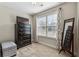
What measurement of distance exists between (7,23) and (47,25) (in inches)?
92.7

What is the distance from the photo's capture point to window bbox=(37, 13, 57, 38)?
12.8 feet

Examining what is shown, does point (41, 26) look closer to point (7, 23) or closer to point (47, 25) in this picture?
point (47, 25)

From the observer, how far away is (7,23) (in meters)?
3.68

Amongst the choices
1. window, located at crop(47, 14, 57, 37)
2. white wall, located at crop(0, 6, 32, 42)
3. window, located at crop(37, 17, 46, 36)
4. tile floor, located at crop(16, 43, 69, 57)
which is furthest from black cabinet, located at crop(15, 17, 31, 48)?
window, located at crop(47, 14, 57, 37)

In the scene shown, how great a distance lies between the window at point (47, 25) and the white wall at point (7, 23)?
1.72 meters

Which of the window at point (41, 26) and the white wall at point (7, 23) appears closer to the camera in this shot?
the white wall at point (7, 23)

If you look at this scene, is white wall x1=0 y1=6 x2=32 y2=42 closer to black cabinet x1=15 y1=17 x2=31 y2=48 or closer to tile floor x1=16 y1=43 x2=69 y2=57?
black cabinet x1=15 y1=17 x2=31 y2=48

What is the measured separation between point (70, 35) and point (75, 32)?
341 mm

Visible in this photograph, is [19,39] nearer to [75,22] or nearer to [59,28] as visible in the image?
[59,28]

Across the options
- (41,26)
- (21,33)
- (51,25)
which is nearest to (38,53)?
(21,33)

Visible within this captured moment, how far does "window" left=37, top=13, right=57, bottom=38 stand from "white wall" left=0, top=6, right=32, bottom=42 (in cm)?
172

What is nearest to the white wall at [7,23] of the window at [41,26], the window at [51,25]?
the window at [41,26]

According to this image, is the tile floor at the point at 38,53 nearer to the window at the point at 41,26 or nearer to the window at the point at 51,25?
the window at the point at 51,25

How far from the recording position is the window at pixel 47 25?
3.90 metres
